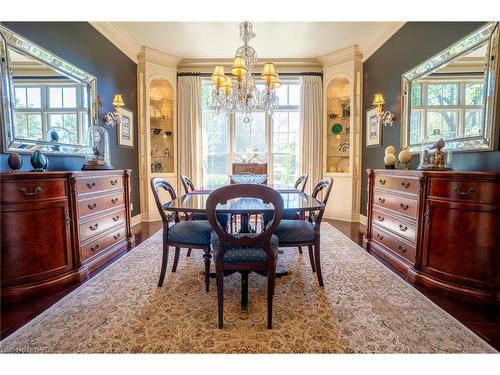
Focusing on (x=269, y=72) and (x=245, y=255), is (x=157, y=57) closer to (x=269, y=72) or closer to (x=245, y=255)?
(x=269, y=72)

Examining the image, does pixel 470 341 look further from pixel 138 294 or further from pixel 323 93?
pixel 323 93

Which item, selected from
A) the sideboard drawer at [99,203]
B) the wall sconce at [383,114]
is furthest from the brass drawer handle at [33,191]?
the wall sconce at [383,114]

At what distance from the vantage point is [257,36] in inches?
159

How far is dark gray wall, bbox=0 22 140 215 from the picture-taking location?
2461 millimetres

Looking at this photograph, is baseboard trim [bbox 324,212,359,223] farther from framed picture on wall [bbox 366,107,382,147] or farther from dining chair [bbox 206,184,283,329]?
dining chair [bbox 206,184,283,329]

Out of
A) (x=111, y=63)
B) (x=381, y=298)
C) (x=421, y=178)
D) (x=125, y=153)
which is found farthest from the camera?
(x=125, y=153)

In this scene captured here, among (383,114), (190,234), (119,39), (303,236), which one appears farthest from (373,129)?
(119,39)

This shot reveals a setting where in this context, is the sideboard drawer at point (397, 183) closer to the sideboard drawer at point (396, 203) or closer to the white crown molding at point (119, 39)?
the sideboard drawer at point (396, 203)

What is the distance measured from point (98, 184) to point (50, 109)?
2.84ft

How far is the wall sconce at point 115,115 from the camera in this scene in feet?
11.7

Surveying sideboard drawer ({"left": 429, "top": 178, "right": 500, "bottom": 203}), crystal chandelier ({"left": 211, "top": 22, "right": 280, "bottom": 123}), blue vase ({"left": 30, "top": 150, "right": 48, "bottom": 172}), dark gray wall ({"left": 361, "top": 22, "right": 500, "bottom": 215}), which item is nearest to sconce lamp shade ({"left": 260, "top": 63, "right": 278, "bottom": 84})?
crystal chandelier ({"left": 211, "top": 22, "right": 280, "bottom": 123})

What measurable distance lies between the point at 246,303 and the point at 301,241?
2.12 feet

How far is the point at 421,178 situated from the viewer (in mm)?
2188
